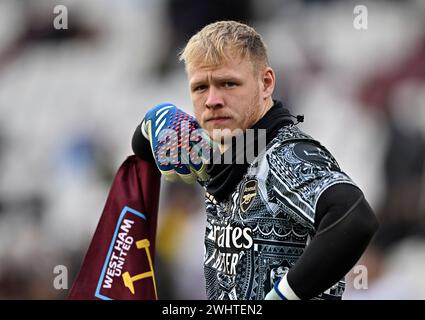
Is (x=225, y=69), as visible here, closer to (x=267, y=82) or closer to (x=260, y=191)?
(x=267, y=82)

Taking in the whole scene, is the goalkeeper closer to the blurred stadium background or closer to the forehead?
the forehead

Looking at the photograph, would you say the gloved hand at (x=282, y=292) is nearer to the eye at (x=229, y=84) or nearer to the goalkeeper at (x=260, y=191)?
the goalkeeper at (x=260, y=191)

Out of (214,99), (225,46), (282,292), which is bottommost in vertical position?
(282,292)

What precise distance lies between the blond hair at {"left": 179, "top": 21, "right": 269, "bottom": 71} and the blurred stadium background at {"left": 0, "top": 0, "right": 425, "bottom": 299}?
1905 millimetres

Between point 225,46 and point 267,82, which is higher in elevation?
point 225,46

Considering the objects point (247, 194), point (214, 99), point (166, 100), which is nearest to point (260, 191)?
point (247, 194)

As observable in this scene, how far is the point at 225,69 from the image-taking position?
205 centimetres

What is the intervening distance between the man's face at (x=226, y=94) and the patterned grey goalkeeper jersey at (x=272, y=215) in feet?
0.40

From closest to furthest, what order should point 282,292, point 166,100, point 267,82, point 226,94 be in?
point 282,292
point 226,94
point 267,82
point 166,100

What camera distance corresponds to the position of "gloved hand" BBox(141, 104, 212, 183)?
226cm

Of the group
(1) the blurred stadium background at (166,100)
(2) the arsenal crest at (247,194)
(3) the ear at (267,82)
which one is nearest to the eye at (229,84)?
A: (3) the ear at (267,82)

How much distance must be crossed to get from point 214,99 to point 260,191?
29 centimetres
